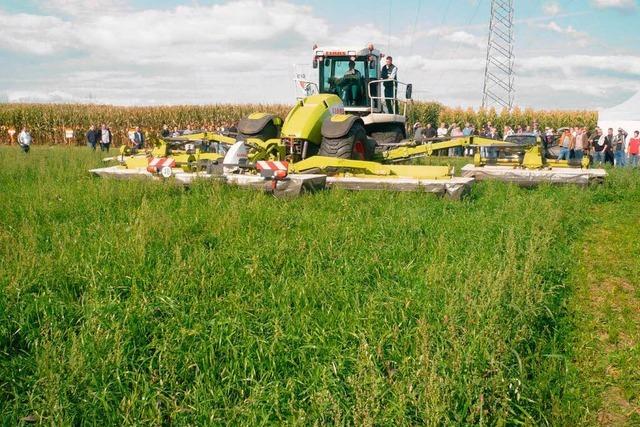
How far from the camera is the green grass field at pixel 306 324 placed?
3.02m

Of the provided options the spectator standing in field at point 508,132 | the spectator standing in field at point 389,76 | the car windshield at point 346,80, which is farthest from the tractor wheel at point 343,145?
the spectator standing in field at point 508,132

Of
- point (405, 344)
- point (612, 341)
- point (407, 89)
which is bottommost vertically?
point (612, 341)

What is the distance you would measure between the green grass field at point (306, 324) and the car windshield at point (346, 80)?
746cm

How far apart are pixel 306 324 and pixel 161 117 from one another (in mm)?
39750

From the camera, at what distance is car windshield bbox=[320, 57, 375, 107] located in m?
14.1

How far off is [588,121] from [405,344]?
39694 millimetres

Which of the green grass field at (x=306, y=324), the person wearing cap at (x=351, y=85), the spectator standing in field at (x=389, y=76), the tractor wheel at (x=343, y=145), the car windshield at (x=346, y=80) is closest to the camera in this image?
the green grass field at (x=306, y=324)

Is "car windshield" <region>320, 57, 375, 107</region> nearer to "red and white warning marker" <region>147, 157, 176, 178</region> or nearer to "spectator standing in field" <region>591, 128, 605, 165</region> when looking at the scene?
"red and white warning marker" <region>147, 157, 176, 178</region>

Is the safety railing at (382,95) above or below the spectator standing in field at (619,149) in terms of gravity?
above

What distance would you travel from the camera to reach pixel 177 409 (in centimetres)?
298

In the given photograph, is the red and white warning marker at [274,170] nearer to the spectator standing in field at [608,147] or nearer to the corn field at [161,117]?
the spectator standing in field at [608,147]

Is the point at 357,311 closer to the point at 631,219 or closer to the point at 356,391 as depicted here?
the point at 356,391

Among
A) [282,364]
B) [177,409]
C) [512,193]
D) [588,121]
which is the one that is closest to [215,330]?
[282,364]

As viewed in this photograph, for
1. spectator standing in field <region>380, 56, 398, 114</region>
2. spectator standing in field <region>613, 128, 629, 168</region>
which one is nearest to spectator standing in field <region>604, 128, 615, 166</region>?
spectator standing in field <region>613, 128, 629, 168</region>
